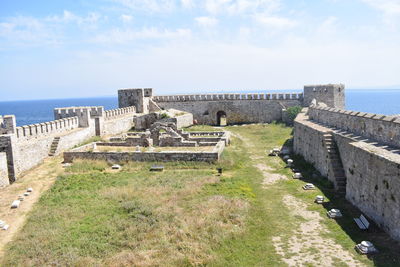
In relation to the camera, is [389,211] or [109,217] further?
[109,217]

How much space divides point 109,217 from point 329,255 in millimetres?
6425

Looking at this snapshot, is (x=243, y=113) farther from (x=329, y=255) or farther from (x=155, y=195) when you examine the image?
(x=329, y=255)

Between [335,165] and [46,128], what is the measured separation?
15.3m

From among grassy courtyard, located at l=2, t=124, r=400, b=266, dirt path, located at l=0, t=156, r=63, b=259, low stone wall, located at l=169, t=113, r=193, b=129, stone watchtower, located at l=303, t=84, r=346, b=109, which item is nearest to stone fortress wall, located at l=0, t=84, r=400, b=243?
stone watchtower, located at l=303, t=84, r=346, b=109

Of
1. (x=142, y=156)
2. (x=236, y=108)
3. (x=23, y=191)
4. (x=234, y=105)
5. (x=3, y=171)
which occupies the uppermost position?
(x=234, y=105)

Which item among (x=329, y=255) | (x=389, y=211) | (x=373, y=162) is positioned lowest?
(x=329, y=255)

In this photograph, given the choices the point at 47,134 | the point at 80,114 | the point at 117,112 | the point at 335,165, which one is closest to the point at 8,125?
the point at 47,134

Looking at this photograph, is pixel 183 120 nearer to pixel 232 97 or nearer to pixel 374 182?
pixel 232 97

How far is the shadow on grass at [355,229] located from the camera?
7893 mm

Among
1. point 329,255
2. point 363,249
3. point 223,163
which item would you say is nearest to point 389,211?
point 363,249

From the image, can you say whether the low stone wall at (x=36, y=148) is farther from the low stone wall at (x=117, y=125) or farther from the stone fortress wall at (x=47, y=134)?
the low stone wall at (x=117, y=125)

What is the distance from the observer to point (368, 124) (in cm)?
1270

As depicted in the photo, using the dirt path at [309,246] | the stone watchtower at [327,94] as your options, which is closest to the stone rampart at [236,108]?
the stone watchtower at [327,94]

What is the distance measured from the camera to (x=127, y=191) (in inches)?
518
